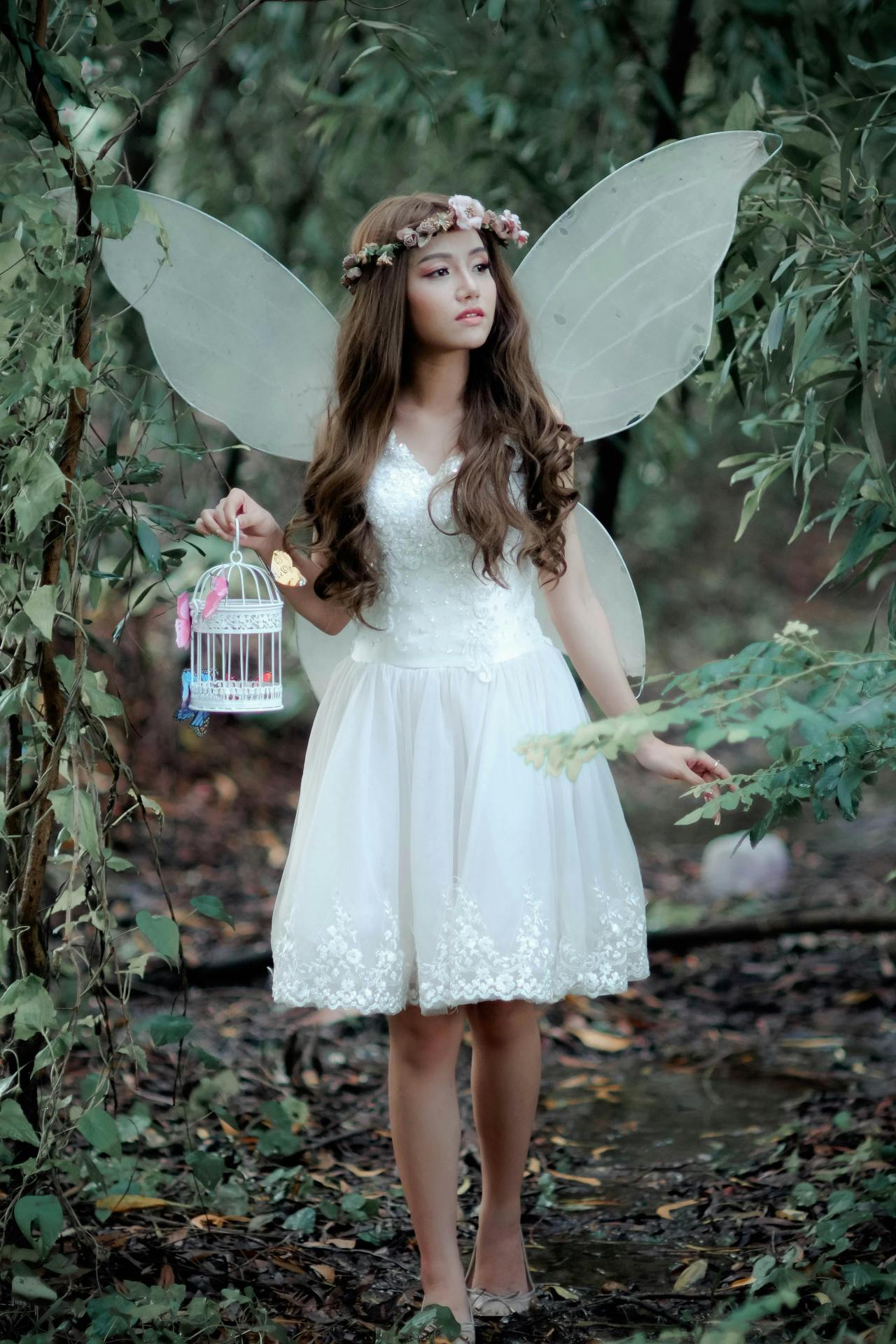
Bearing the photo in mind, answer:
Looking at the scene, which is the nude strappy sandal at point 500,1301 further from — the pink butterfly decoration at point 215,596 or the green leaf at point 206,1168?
the pink butterfly decoration at point 215,596

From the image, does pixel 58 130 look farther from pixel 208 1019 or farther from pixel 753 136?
pixel 208 1019

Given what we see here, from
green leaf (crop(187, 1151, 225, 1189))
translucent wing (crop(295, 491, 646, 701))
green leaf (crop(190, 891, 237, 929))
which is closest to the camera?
green leaf (crop(190, 891, 237, 929))

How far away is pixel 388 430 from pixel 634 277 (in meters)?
0.48

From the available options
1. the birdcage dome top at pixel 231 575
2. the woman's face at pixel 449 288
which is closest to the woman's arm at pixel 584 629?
the woman's face at pixel 449 288

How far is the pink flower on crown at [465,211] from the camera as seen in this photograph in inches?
80.3

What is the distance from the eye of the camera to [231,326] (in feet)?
7.38

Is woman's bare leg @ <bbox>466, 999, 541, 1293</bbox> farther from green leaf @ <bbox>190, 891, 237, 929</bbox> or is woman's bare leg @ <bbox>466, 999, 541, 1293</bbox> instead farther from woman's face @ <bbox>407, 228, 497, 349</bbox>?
woman's face @ <bbox>407, 228, 497, 349</bbox>

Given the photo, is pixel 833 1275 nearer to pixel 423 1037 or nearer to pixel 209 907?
pixel 423 1037

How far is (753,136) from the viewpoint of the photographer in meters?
2.11

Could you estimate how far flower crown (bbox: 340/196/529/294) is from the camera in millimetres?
2037

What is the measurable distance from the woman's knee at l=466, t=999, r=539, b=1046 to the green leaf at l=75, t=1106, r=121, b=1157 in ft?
1.76

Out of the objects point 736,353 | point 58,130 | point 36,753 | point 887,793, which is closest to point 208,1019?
point 36,753

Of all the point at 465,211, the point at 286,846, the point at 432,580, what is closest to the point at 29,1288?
the point at 432,580

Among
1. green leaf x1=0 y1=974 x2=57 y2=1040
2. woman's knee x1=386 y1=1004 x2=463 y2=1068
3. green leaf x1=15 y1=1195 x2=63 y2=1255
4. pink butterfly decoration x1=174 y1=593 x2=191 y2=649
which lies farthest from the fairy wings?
green leaf x1=15 y1=1195 x2=63 y2=1255
